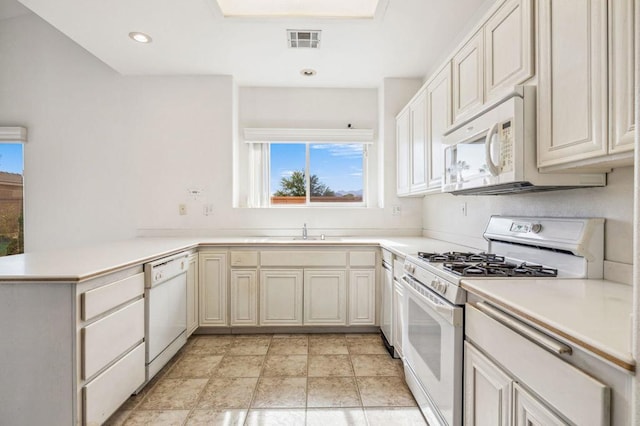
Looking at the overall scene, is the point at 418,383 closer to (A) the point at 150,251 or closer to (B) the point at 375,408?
(B) the point at 375,408

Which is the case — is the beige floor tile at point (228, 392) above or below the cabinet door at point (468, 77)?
below

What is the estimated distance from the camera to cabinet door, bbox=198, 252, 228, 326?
9.56 ft

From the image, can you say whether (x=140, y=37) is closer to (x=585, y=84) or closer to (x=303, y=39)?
(x=303, y=39)

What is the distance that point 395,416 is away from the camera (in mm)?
1799

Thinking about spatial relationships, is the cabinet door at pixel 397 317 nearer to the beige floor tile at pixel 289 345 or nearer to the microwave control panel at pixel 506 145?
the beige floor tile at pixel 289 345

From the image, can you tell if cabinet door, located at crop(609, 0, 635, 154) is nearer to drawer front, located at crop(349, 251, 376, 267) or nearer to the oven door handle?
the oven door handle

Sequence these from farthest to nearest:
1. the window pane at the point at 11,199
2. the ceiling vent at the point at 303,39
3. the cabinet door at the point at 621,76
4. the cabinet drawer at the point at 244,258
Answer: the window pane at the point at 11,199, the cabinet drawer at the point at 244,258, the ceiling vent at the point at 303,39, the cabinet door at the point at 621,76

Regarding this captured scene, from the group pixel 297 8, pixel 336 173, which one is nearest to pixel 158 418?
pixel 336 173

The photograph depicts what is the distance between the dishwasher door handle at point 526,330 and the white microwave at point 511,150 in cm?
59

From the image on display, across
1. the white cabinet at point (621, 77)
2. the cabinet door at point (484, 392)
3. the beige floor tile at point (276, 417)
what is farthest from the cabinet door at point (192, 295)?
the white cabinet at point (621, 77)

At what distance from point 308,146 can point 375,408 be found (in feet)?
8.89

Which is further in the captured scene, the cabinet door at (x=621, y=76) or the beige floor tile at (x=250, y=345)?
the beige floor tile at (x=250, y=345)

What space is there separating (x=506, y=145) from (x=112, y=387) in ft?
7.47

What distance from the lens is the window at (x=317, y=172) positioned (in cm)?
372
